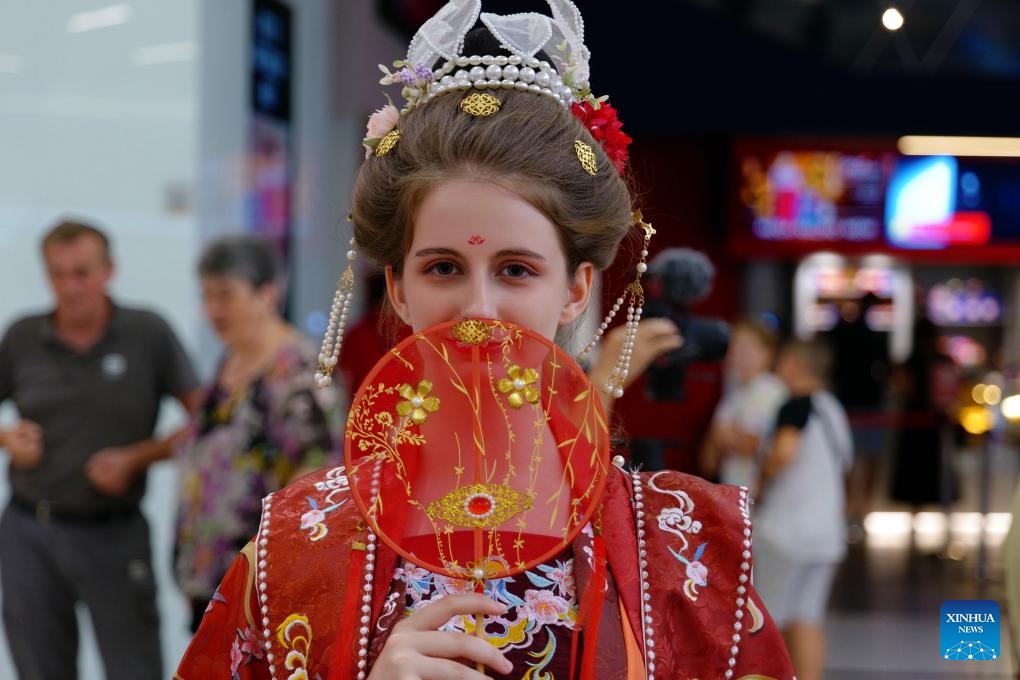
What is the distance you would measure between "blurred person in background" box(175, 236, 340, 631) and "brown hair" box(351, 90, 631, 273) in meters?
1.53

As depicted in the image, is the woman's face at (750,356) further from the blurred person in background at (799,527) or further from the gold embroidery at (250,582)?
the gold embroidery at (250,582)

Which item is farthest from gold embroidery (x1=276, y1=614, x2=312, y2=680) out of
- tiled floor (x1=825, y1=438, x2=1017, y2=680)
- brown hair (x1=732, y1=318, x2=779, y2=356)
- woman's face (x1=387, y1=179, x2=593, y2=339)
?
brown hair (x1=732, y1=318, x2=779, y2=356)

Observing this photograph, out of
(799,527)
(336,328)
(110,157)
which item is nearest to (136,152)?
(110,157)

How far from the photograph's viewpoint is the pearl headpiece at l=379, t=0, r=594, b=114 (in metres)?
1.24

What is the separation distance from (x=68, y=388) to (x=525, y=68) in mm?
2330

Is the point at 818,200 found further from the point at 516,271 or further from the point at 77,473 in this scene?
the point at 516,271

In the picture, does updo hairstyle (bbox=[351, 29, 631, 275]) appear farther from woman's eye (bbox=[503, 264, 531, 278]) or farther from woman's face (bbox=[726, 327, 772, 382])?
woman's face (bbox=[726, 327, 772, 382])

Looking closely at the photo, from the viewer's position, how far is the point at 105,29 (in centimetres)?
402

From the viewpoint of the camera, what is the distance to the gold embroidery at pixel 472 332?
3.61ft

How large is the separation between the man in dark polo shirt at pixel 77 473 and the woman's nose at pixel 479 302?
88.9 inches

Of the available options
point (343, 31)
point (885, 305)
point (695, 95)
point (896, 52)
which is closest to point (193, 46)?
point (343, 31)

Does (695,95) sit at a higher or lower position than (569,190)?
higher

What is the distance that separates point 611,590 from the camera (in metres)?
1.21

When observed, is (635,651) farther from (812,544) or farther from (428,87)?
(812,544)
